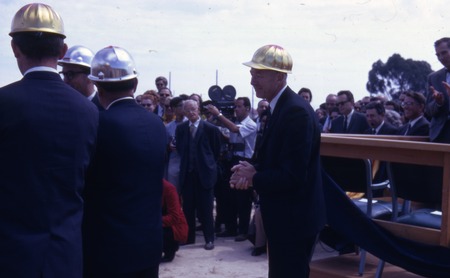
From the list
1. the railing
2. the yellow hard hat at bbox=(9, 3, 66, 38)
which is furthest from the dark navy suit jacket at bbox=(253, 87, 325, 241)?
the yellow hard hat at bbox=(9, 3, 66, 38)

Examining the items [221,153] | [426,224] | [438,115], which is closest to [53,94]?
[426,224]

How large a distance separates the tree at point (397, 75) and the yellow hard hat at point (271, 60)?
24.2 meters

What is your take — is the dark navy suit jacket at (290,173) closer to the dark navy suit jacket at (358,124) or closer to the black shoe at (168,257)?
the black shoe at (168,257)

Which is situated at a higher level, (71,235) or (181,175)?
(71,235)

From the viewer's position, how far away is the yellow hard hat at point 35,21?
2.45 meters

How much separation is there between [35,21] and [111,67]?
1.59 feet

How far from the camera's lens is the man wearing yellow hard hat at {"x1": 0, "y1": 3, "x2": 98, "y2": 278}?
231 centimetres

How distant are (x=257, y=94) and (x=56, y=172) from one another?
1.59m

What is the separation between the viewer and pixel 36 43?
2463mm

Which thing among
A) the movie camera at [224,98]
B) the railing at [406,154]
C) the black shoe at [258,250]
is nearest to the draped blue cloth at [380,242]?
the railing at [406,154]

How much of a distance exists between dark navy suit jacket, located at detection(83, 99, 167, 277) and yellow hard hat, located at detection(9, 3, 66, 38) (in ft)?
1.55

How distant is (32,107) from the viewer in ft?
7.72

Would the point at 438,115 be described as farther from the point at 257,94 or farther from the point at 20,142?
the point at 20,142

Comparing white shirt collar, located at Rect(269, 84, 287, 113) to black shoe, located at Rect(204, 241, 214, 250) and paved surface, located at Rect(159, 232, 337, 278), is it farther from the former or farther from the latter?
black shoe, located at Rect(204, 241, 214, 250)
